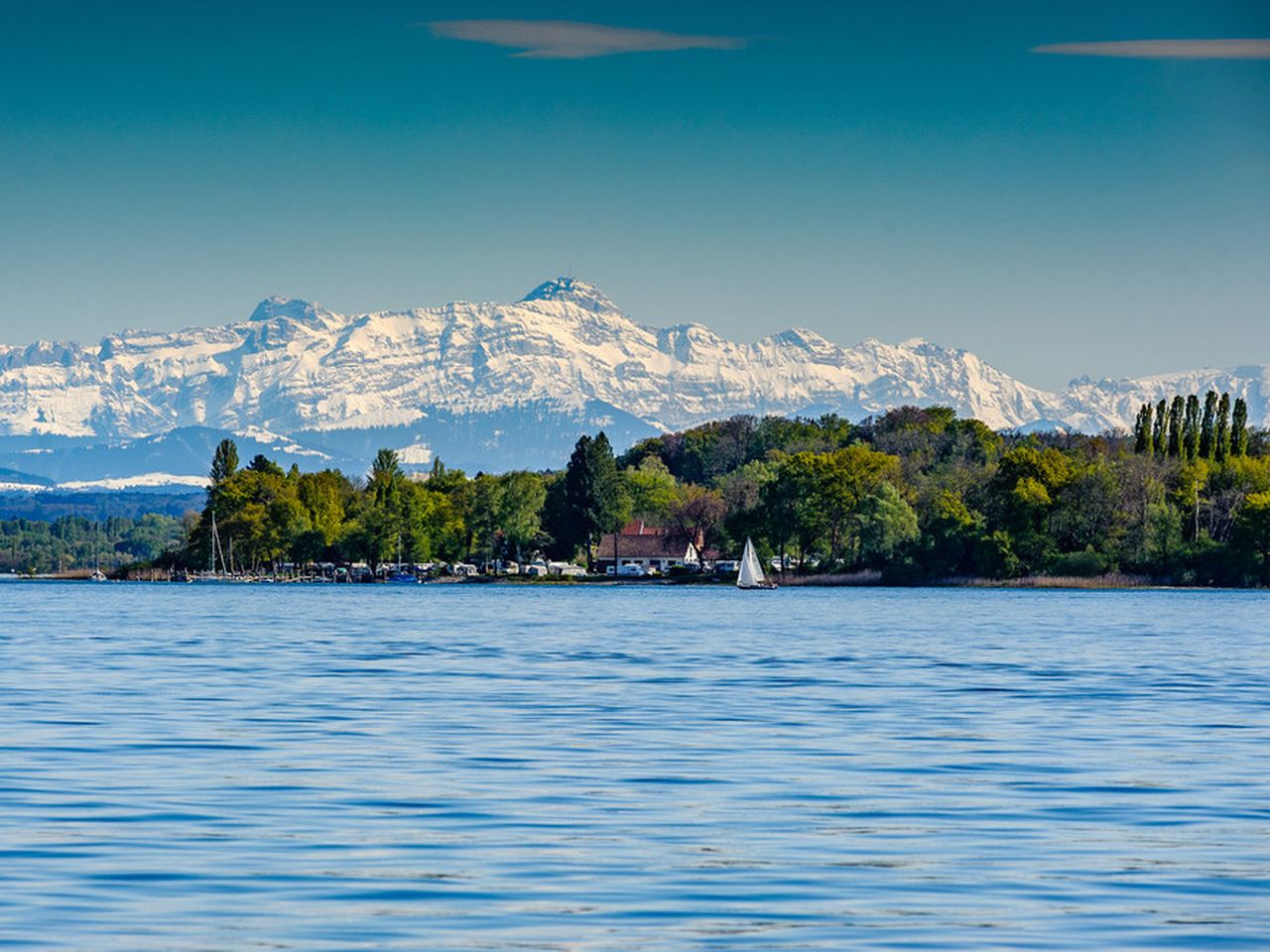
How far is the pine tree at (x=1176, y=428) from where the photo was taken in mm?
170000

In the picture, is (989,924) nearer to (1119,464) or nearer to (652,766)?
(652,766)

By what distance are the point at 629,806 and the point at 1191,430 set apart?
162m

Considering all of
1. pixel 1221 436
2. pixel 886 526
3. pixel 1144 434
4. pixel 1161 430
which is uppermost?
pixel 1161 430

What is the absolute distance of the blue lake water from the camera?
14055 millimetres

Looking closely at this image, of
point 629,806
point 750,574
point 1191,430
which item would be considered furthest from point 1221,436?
point 629,806

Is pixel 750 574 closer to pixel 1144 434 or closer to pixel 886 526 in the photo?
pixel 886 526

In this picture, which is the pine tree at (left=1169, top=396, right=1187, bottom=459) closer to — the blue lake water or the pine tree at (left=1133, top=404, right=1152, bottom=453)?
the pine tree at (left=1133, top=404, right=1152, bottom=453)

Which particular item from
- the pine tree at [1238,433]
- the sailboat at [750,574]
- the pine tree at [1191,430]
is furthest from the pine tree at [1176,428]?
the sailboat at [750,574]

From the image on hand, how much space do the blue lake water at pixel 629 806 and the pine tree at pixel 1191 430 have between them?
13259 cm

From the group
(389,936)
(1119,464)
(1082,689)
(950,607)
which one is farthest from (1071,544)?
(389,936)

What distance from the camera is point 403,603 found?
10800 cm

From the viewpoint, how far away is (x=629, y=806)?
19.7 meters

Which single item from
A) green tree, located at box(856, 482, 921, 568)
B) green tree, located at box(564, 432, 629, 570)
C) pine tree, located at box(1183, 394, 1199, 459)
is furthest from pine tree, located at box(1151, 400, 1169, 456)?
green tree, located at box(564, 432, 629, 570)

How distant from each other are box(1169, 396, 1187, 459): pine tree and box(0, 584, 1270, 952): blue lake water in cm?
Answer: 13126
